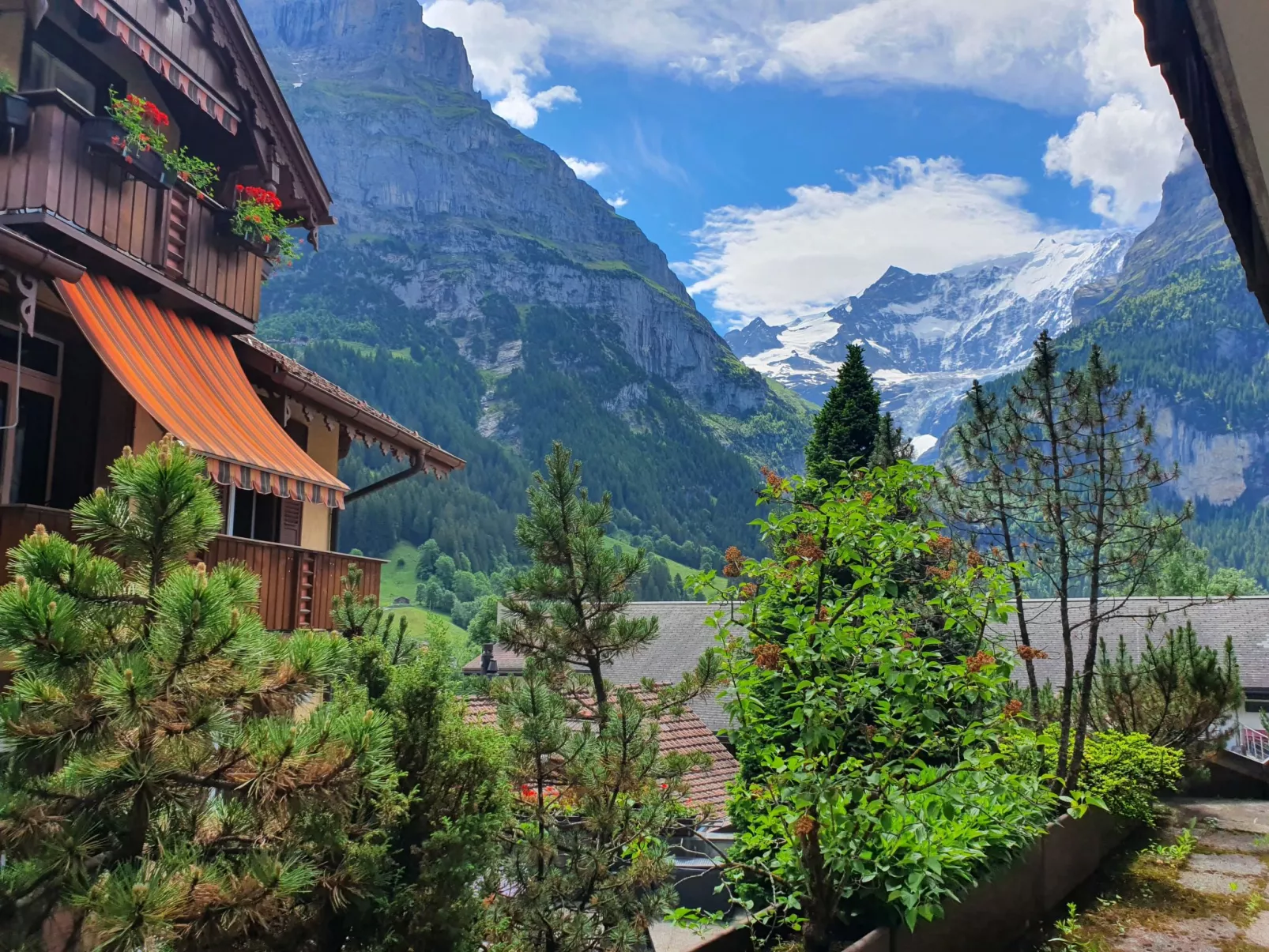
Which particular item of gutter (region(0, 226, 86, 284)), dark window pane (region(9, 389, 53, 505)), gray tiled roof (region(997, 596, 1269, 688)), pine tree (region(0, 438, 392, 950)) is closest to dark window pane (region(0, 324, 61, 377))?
dark window pane (region(9, 389, 53, 505))

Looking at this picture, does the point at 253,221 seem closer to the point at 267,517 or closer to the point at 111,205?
the point at 111,205

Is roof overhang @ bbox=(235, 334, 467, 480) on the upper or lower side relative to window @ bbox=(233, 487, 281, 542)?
upper

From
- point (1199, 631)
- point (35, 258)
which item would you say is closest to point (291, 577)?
point (35, 258)

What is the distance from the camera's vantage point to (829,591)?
6.09 meters

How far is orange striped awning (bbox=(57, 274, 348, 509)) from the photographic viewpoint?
289 inches

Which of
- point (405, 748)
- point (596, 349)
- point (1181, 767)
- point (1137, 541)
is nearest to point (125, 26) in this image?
point (405, 748)

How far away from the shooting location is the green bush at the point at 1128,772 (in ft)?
24.9

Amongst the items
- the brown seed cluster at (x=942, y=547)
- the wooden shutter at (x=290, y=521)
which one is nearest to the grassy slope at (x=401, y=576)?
the wooden shutter at (x=290, y=521)

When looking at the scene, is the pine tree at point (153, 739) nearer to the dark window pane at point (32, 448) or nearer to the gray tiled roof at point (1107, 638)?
the dark window pane at point (32, 448)

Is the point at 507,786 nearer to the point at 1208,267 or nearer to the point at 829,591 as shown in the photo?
the point at 829,591

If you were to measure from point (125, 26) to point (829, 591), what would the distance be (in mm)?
8190

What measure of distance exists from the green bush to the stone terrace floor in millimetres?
362

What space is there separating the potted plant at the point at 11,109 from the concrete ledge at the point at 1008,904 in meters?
7.68

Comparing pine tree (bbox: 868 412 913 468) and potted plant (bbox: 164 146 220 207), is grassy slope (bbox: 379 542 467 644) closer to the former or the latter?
pine tree (bbox: 868 412 913 468)
